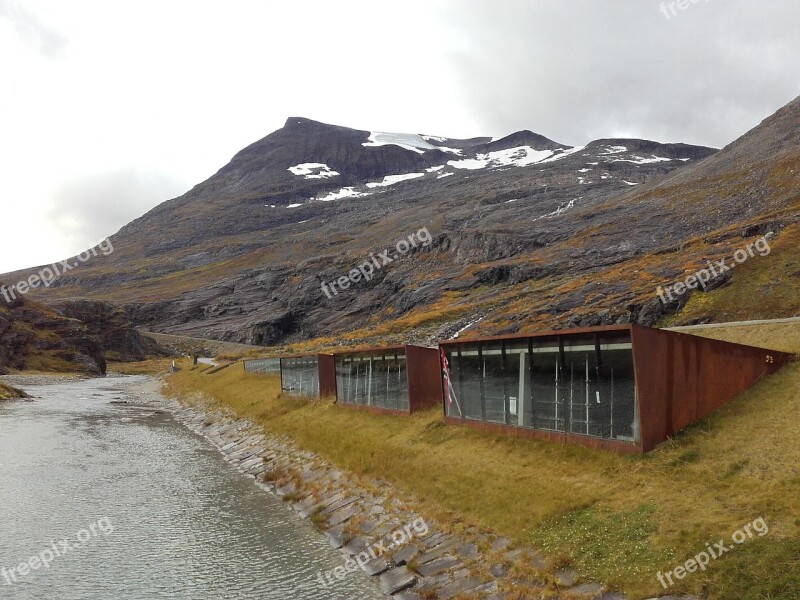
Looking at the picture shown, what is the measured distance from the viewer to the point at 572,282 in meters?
91.8

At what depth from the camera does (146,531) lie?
949 inches

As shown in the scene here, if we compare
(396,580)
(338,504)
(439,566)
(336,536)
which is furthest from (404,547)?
(338,504)

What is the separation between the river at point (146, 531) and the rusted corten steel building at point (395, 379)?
388 inches

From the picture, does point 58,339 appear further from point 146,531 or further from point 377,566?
point 377,566

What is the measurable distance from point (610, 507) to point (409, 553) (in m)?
6.45

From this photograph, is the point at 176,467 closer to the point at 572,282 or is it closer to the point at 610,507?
the point at 610,507

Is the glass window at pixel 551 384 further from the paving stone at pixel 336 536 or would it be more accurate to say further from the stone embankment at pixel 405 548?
the paving stone at pixel 336 536

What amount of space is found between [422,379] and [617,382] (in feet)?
55.0

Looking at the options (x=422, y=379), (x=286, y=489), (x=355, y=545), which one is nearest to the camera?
(x=355, y=545)

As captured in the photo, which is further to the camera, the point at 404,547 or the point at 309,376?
the point at 309,376

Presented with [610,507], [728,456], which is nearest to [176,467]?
[610,507]

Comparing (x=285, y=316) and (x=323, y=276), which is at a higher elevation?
(x=323, y=276)

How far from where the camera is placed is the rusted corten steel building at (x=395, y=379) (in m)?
36.3

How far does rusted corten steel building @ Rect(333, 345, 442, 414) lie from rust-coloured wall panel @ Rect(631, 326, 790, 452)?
17336 mm
